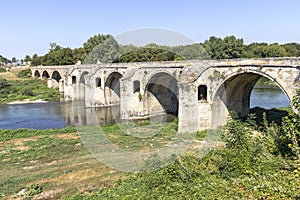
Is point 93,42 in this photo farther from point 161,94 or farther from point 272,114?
point 272,114

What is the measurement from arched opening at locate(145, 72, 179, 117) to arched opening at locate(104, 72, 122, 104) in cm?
716

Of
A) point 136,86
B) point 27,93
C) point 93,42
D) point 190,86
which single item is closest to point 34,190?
point 190,86

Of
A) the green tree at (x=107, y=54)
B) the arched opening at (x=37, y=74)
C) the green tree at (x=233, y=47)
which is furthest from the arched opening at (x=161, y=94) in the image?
the arched opening at (x=37, y=74)

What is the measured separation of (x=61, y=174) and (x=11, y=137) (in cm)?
906

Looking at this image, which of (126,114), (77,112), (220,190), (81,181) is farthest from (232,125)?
(77,112)

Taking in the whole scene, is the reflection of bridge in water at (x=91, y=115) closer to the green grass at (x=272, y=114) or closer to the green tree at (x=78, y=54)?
the green grass at (x=272, y=114)

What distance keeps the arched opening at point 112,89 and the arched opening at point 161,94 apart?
23.5 feet

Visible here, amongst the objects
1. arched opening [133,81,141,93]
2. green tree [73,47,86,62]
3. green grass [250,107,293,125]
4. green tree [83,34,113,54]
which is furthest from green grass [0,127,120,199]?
green tree [83,34,113,54]

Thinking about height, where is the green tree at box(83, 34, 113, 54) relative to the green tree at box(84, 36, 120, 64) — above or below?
above

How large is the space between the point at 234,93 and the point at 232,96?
26 cm

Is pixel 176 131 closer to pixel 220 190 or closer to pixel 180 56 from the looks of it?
pixel 220 190

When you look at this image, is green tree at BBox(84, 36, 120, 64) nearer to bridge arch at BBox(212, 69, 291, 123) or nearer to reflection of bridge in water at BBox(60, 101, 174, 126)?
reflection of bridge in water at BBox(60, 101, 174, 126)

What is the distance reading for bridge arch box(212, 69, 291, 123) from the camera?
1812 cm

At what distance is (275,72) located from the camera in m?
15.3
